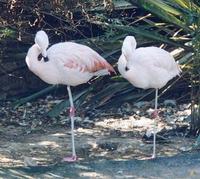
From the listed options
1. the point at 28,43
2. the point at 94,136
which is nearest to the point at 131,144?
the point at 94,136

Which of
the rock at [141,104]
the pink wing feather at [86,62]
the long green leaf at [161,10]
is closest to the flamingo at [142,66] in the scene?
the pink wing feather at [86,62]

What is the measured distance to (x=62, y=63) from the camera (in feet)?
19.4

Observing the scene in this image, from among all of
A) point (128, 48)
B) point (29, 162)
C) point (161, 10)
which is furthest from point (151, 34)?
point (29, 162)

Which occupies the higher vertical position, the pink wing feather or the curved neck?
the curved neck

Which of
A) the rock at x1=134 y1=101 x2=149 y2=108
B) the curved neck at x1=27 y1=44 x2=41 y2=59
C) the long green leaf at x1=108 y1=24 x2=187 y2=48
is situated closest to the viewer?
the curved neck at x1=27 y1=44 x2=41 y2=59

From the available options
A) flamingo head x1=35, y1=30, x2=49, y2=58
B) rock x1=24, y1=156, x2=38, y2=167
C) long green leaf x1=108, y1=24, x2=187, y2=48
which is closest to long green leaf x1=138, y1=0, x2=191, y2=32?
long green leaf x1=108, y1=24, x2=187, y2=48

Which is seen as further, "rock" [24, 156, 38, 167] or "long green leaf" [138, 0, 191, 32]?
"long green leaf" [138, 0, 191, 32]

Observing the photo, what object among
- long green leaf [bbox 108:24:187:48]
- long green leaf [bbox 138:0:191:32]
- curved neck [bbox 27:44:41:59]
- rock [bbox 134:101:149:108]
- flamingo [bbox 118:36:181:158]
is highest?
long green leaf [bbox 138:0:191:32]

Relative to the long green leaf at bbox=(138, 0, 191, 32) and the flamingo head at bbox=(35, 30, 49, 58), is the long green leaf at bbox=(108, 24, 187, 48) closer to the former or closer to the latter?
the long green leaf at bbox=(138, 0, 191, 32)

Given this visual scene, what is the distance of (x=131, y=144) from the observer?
259 inches

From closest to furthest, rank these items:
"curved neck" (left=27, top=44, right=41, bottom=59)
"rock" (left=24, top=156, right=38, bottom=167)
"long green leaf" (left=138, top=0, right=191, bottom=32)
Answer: "rock" (left=24, top=156, right=38, bottom=167) < "curved neck" (left=27, top=44, right=41, bottom=59) < "long green leaf" (left=138, top=0, right=191, bottom=32)

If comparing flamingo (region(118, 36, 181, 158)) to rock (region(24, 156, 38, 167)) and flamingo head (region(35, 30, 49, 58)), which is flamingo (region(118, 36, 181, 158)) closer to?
flamingo head (region(35, 30, 49, 58))

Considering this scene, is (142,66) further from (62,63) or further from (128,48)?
(62,63)

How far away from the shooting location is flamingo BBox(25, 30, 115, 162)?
233 inches
